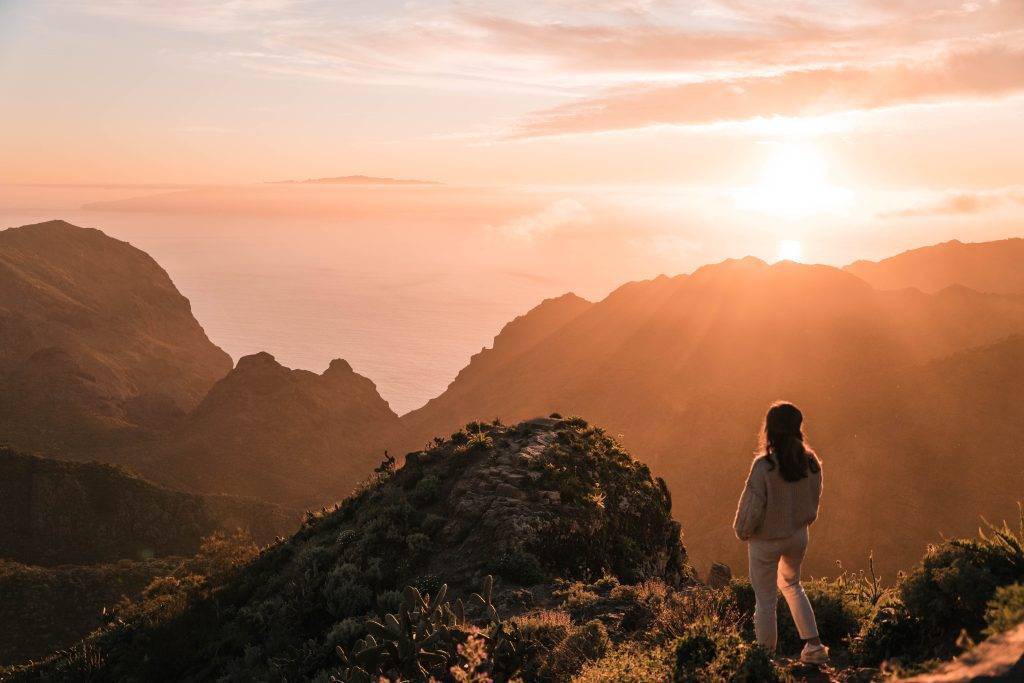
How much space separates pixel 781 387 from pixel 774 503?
103 m

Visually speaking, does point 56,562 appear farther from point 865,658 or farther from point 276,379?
point 276,379

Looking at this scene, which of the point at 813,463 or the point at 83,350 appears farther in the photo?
the point at 83,350

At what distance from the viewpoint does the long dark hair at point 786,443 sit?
7.21m

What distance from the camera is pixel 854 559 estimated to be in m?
63.6

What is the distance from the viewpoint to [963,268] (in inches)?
7328

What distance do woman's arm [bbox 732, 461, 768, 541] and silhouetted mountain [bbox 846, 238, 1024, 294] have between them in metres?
194

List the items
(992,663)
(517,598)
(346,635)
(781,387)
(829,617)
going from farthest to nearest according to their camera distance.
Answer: (781,387) < (517,598) < (346,635) < (829,617) < (992,663)

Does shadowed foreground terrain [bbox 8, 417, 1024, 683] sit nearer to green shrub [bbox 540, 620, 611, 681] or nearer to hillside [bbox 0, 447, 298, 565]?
green shrub [bbox 540, 620, 611, 681]

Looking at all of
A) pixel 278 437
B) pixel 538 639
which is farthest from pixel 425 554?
pixel 278 437

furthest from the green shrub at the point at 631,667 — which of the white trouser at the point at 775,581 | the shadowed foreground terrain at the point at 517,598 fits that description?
the white trouser at the point at 775,581

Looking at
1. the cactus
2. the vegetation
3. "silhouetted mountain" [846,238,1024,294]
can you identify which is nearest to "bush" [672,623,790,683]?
the cactus

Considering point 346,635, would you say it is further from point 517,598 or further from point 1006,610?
point 1006,610

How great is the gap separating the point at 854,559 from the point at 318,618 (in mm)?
60985

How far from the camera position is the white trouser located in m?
7.44
